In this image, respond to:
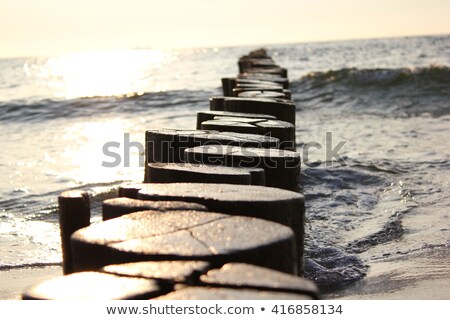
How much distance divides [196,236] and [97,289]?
335 mm

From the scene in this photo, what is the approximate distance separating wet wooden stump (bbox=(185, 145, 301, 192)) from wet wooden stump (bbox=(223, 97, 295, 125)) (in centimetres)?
174

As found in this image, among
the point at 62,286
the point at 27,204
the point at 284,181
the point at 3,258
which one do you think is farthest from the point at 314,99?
the point at 62,286

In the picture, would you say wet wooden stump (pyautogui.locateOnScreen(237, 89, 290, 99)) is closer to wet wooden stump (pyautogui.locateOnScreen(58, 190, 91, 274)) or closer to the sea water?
the sea water

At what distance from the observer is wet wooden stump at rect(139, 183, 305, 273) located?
2207 mm

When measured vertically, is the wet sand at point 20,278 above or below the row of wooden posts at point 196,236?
below

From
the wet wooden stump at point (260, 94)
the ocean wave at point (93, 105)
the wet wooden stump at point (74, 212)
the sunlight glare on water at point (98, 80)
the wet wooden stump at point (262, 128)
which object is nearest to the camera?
the wet wooden stump at point (74, 212)

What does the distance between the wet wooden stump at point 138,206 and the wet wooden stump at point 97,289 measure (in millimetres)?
463

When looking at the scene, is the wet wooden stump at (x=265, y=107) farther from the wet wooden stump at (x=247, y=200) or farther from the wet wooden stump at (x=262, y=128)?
the wet wooden stump at (x=247, y=200)

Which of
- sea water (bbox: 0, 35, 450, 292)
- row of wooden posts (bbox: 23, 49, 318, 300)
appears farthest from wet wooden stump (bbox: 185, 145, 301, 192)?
sea water (bbox: 0, 35, 450, 292)

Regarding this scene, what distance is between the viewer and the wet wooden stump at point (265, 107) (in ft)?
16.0

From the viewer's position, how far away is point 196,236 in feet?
6.41

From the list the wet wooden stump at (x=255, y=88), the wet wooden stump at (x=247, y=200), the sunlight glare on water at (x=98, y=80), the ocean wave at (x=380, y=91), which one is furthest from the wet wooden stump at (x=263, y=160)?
the sunlight glare on water at (x=98, y=80)

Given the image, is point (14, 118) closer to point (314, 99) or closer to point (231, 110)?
point (314, 99)
